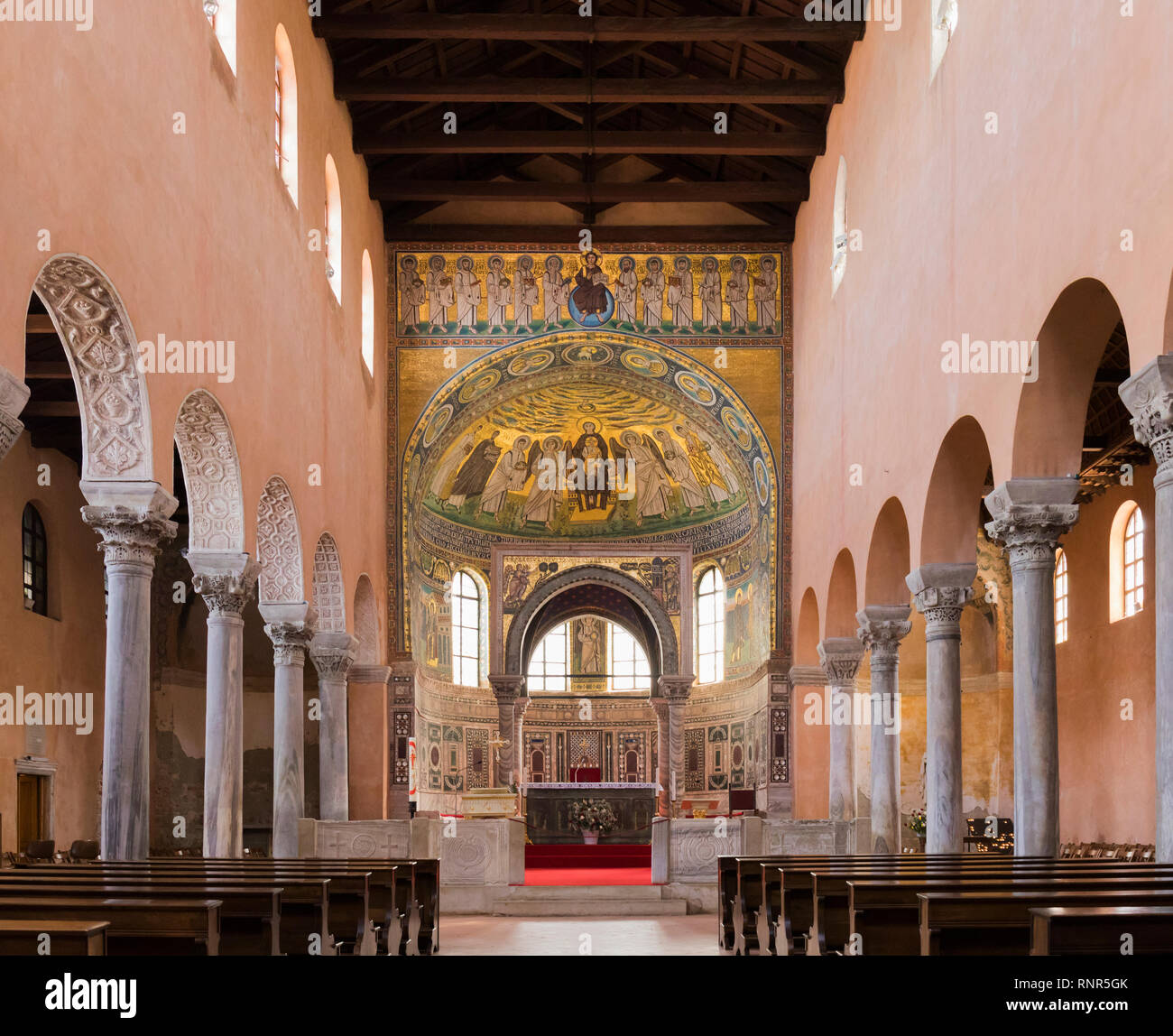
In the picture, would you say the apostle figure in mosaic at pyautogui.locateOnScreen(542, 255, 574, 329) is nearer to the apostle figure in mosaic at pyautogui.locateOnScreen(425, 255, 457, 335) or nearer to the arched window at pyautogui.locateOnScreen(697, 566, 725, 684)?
the apostle figure in mosaic at pyautogui.locateOnScreen(425, 255, 457, 335)

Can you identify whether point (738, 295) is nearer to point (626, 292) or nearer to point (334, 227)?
point (626, 292)

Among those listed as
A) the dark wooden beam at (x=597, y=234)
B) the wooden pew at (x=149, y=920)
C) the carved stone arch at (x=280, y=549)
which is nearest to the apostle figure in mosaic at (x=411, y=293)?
the dark wooden beam at (x=597, y=234)

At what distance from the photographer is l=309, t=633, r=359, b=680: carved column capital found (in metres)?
23.7

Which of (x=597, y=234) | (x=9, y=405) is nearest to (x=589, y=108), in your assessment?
(x=597, y=234)

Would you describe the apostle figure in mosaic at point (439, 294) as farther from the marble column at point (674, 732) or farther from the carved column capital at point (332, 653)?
the marble column at point (674, 732)

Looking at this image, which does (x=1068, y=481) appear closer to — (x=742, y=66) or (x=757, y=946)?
(x=757, y=946)

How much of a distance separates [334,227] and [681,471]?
12.7 m

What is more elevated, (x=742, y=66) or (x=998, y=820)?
(x=742, y=66)

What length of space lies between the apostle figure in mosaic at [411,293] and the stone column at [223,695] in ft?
39.4

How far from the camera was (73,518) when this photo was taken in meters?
24.7

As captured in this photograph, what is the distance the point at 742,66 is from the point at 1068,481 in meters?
14.6

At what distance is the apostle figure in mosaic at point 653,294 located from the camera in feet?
91.5

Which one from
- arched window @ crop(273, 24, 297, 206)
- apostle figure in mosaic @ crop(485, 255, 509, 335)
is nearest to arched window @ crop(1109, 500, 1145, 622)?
apostle figure in mosaic @ crop(485, 255, 509, 335)
